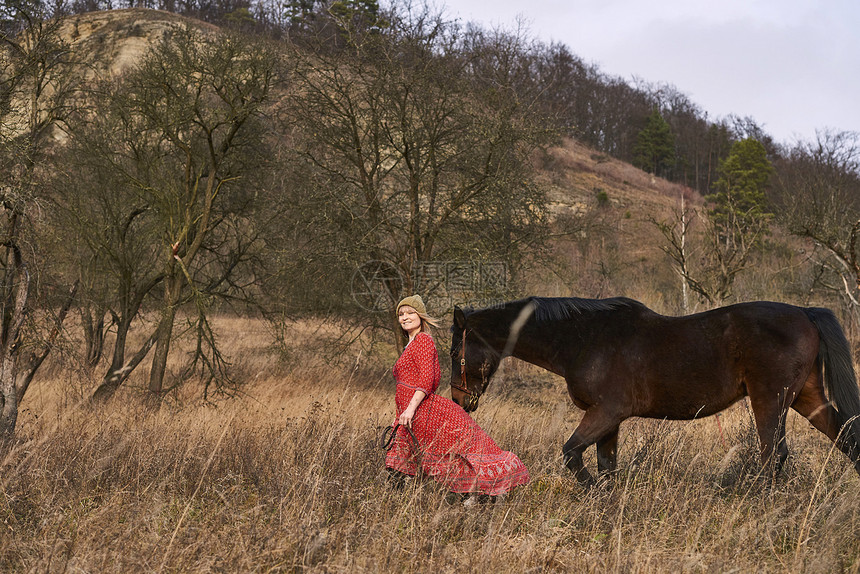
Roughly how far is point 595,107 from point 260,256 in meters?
56.5

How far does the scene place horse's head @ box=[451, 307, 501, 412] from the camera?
4.96m

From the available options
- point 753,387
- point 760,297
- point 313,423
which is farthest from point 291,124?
point 760,297

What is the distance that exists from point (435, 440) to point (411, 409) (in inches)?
9.9

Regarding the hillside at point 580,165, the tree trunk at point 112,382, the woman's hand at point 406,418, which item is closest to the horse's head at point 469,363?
the woman's hand at point 406,418

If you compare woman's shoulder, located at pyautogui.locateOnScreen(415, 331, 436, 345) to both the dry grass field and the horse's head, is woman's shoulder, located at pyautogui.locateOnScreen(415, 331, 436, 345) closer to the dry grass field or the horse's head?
the horse's head

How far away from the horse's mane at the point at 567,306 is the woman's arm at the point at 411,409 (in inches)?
52.5

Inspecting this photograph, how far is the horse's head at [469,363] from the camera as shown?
4965 millimetres

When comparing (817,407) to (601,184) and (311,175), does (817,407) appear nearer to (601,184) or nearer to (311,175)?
(311,175)

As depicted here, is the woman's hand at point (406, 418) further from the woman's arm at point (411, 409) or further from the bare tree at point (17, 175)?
the bare tree at point (17, 175)

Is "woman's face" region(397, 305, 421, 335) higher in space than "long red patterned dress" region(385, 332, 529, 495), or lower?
higher

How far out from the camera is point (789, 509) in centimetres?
416

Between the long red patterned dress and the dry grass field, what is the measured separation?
142 mm

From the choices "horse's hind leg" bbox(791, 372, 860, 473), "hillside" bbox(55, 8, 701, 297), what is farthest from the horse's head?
"hillside" bbox(55, 8, 701, 297)

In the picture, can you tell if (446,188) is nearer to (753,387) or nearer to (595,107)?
(753,387)
